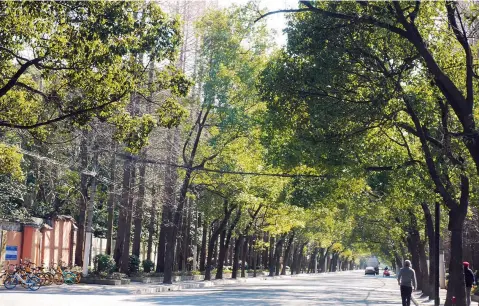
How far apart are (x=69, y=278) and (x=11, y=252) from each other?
9.73 ft

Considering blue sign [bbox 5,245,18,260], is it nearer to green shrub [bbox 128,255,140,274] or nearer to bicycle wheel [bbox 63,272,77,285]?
bicycle wheel [bbox 63,272,77,285]

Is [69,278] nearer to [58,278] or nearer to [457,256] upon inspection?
[58,278]

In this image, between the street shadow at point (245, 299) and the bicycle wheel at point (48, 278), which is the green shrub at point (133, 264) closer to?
the bicycle wheel at point (48, 278)

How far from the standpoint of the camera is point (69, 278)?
33.6m

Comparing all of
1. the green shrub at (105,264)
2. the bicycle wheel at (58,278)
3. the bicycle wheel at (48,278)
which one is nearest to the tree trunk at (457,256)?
the bicycle wheel at (48,278)

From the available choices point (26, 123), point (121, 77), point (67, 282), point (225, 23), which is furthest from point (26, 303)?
point (225, 23)

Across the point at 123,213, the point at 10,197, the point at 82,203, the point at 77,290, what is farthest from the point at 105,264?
the point at 10,197

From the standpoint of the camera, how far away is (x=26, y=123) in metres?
20.1

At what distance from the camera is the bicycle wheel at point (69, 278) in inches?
1320

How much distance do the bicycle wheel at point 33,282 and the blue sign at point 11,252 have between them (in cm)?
303

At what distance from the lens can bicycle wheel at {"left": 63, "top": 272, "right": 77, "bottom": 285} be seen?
110 ft

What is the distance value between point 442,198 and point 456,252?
2107 millimetres

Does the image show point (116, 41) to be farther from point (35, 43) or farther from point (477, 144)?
point (477, 144)

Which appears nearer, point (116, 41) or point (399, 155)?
point (116, 41)
